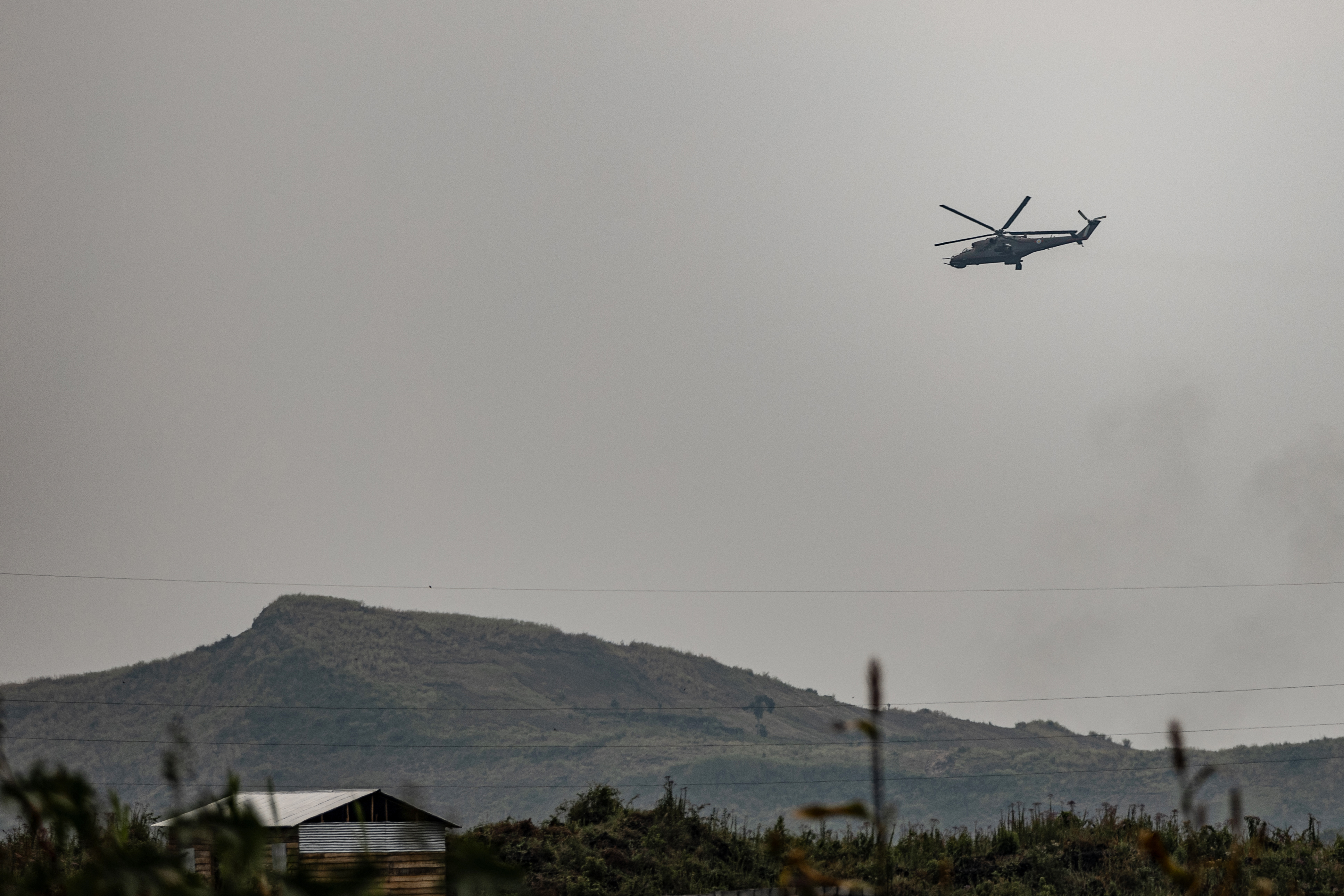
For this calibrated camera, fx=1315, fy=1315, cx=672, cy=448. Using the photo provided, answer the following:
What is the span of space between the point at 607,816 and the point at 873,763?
111 ft

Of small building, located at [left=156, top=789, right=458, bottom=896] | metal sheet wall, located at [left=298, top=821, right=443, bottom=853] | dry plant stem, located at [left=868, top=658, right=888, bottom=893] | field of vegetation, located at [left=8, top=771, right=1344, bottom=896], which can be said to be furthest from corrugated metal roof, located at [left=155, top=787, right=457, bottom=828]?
dry plant stem, located at [left=868, top=658, right=888, bottom=893]

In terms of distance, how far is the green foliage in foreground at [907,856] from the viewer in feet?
91.7

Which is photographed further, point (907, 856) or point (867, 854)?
point (907, 856)

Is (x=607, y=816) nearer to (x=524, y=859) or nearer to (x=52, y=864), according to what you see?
(x=524, y=859)

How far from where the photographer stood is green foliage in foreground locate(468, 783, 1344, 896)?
2794 centimetres

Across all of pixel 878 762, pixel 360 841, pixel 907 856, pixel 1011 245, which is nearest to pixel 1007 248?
pixel 1011 245

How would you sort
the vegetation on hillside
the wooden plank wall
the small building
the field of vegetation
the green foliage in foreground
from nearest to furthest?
the small building → the wooden plank wall → the vegetation on hillside → the field of vegetation → the green foliage in foreground

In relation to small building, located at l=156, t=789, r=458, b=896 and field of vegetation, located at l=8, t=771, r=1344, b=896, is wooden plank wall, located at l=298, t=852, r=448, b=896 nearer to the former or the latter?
small building, located at l=156, t=789, r=458, b=896

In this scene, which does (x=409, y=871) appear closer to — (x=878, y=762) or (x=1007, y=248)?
(x=878, y=762)

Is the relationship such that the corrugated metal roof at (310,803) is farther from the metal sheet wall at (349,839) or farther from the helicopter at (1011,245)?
the helicopter at (1011,245)

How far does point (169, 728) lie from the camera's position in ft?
7.76

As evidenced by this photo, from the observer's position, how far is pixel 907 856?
→ 31328 millimetres

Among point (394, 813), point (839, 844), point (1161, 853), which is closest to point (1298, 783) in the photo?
point (839, 844)

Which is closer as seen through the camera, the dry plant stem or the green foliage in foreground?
the dry plant stem
